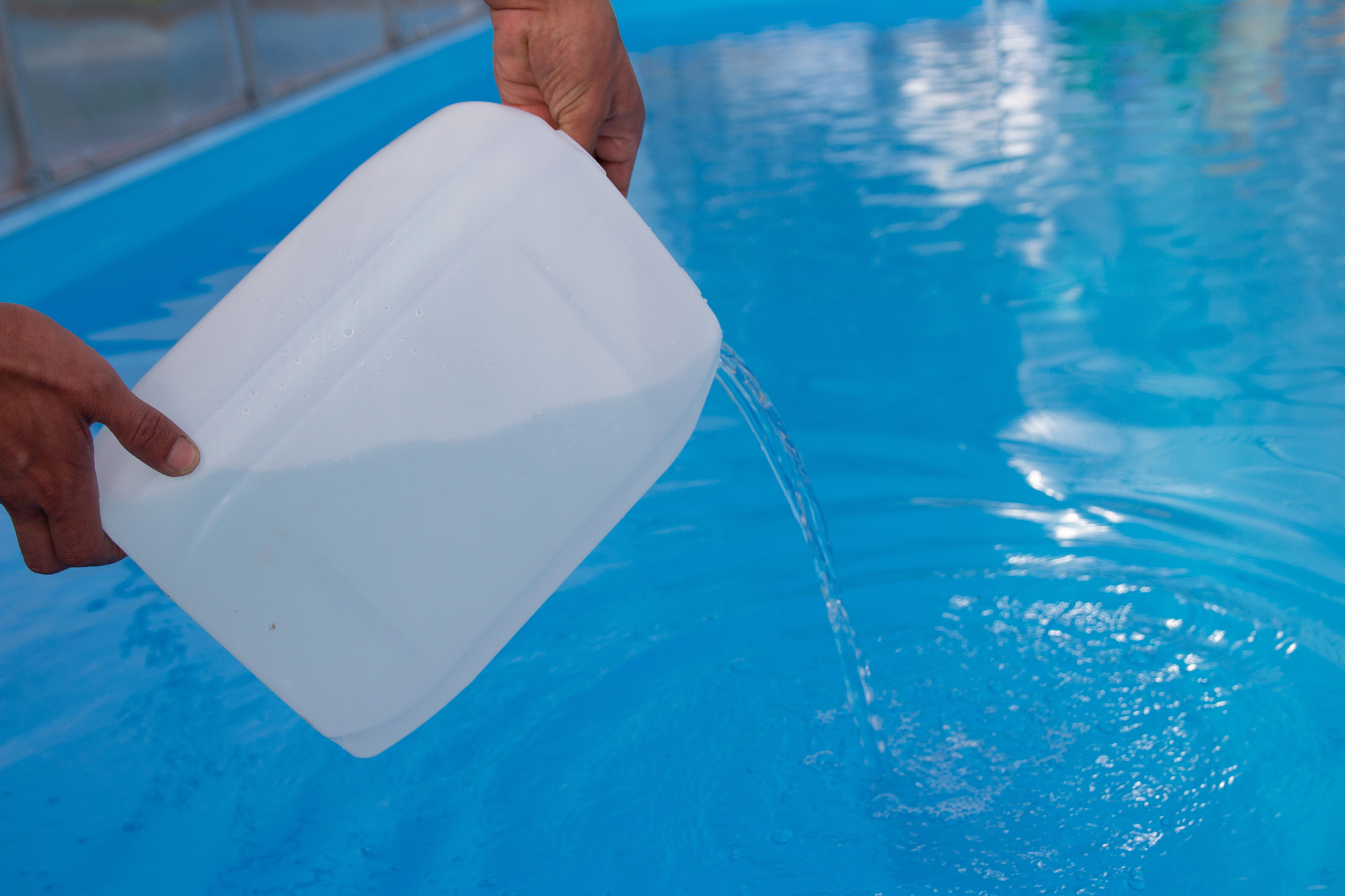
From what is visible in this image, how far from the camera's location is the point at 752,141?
3.99m

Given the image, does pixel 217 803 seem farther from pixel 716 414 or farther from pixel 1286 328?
→ pixel 1286 328

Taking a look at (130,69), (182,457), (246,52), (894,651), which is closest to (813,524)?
(894,651)

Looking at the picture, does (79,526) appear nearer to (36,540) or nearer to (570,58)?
(36,540)

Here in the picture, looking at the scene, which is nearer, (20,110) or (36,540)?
(36,540)

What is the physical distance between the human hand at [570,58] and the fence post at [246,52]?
3730 mm

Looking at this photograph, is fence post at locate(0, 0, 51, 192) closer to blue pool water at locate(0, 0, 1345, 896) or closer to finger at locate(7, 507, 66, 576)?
blue pool water at locate(0, 0, 1345, 896)

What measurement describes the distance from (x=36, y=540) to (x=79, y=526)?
0.04 metres

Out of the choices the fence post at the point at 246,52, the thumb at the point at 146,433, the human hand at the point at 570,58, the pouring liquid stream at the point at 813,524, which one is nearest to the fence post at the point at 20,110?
the fence post at the point at 246,52

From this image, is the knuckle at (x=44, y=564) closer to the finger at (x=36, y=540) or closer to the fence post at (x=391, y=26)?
the finger at (x=36, y=540)

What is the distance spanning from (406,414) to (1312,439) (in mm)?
1532

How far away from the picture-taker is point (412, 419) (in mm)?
801

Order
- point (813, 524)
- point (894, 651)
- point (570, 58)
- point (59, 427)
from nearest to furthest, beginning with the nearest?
point (59, 427) < point (570, 58) < point (813, 524) < point (894, 651)

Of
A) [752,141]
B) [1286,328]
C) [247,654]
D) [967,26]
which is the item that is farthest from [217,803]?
[967,26]

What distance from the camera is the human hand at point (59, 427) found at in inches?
28.0
